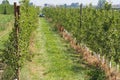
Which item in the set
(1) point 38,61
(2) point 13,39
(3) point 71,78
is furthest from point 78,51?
(2) point 13,39

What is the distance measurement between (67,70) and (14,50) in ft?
23.3

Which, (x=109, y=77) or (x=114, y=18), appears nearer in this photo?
(x=109, y=77)

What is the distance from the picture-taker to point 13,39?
1823cm

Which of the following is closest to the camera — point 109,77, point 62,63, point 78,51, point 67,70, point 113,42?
point 109,77

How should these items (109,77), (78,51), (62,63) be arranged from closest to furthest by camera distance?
(109,77), (62,63), (78,51)

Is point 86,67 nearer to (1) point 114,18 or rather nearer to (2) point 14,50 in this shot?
(1) point 114,18

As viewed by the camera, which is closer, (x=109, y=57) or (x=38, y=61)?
(x=109, y=57)

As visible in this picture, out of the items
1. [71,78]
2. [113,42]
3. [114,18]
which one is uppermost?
[114,18]

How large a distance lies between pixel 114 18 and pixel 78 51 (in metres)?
9.61

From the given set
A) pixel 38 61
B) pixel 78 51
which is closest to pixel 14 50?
pixel 38 61

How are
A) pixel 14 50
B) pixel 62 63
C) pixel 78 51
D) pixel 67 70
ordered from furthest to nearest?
pixel 78 51 < pixel 62 63 < pixel 67 70 < pixel 14 50

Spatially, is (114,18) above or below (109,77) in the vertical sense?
above

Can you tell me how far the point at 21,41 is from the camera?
17844mm

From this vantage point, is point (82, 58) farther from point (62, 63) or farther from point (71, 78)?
point (71, 78)
